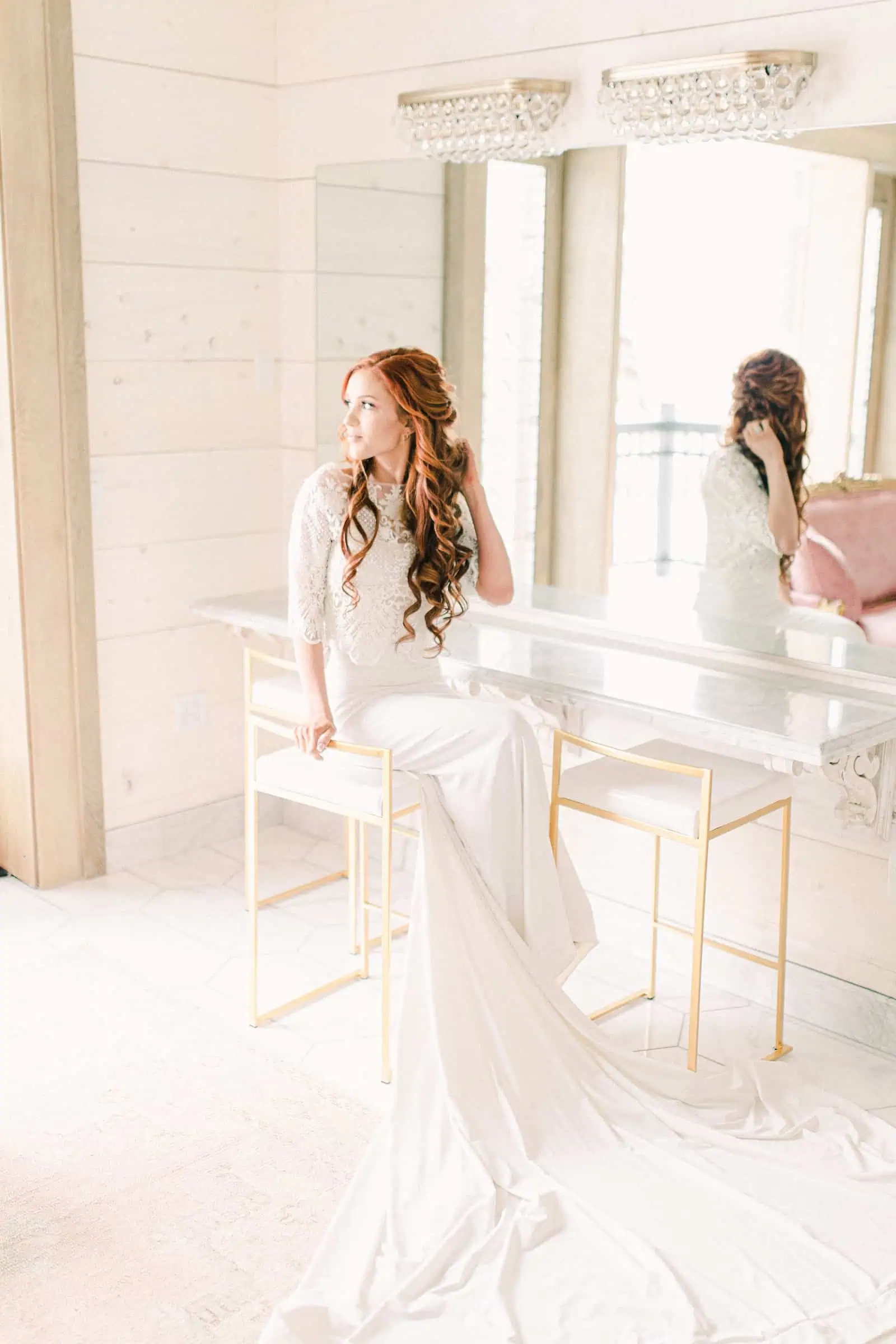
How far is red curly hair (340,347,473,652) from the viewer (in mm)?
2684

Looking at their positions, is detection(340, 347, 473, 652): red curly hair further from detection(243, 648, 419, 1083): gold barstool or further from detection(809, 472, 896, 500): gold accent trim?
detection(809, 472, 896, 500): gold accent trim

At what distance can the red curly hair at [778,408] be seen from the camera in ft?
9.04

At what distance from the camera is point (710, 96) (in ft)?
8.86

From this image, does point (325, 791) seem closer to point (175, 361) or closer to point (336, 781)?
point (336, 781)

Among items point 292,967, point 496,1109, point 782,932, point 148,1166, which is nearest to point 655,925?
point 782,932

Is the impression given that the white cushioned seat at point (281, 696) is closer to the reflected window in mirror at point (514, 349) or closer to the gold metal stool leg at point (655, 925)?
the reflected window in mirror at point (514, 349)

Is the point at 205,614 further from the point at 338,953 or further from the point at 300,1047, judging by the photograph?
the point at 300,1047

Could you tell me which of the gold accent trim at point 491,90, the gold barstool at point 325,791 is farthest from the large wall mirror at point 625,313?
the gold barstool at point 325,791

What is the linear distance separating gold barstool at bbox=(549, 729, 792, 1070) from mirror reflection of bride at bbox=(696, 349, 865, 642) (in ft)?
1.07

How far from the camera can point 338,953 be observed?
11.0ft

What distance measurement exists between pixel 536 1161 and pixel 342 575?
3.72 feet

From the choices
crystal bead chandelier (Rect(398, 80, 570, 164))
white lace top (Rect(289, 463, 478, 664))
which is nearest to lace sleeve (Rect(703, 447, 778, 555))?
white lace top (Rect(289, 463, 478, 664))

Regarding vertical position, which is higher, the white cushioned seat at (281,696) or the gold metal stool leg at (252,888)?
the white cushioned seat at (281,696)

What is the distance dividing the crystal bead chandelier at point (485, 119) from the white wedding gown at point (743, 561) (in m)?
0.82
